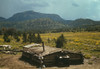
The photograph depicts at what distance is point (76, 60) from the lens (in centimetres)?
2223

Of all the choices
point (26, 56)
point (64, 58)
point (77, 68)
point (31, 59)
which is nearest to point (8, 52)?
point (26, 56)

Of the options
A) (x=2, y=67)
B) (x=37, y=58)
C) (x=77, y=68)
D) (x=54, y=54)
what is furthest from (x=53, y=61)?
(x=2, y=67)

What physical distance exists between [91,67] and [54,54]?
262 inches

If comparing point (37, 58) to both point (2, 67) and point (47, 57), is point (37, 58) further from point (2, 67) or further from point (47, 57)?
point (2, 67)

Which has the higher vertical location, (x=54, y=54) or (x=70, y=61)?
(x=54, y=54)

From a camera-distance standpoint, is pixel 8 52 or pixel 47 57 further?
pixel 8 52

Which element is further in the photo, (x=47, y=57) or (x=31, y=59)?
(x=31, y=59)

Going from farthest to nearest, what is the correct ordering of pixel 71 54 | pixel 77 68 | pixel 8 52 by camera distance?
pixel 8 52, pixel 71 54, pixel 77 68

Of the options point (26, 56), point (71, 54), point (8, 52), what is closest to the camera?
point (71, 54)

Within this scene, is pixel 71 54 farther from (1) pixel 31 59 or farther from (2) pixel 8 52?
(2) pixel 8 52

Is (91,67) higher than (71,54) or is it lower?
lower

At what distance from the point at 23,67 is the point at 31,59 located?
3.42 m

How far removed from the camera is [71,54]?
2181cm

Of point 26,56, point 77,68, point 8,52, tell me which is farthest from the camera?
point 8,52
